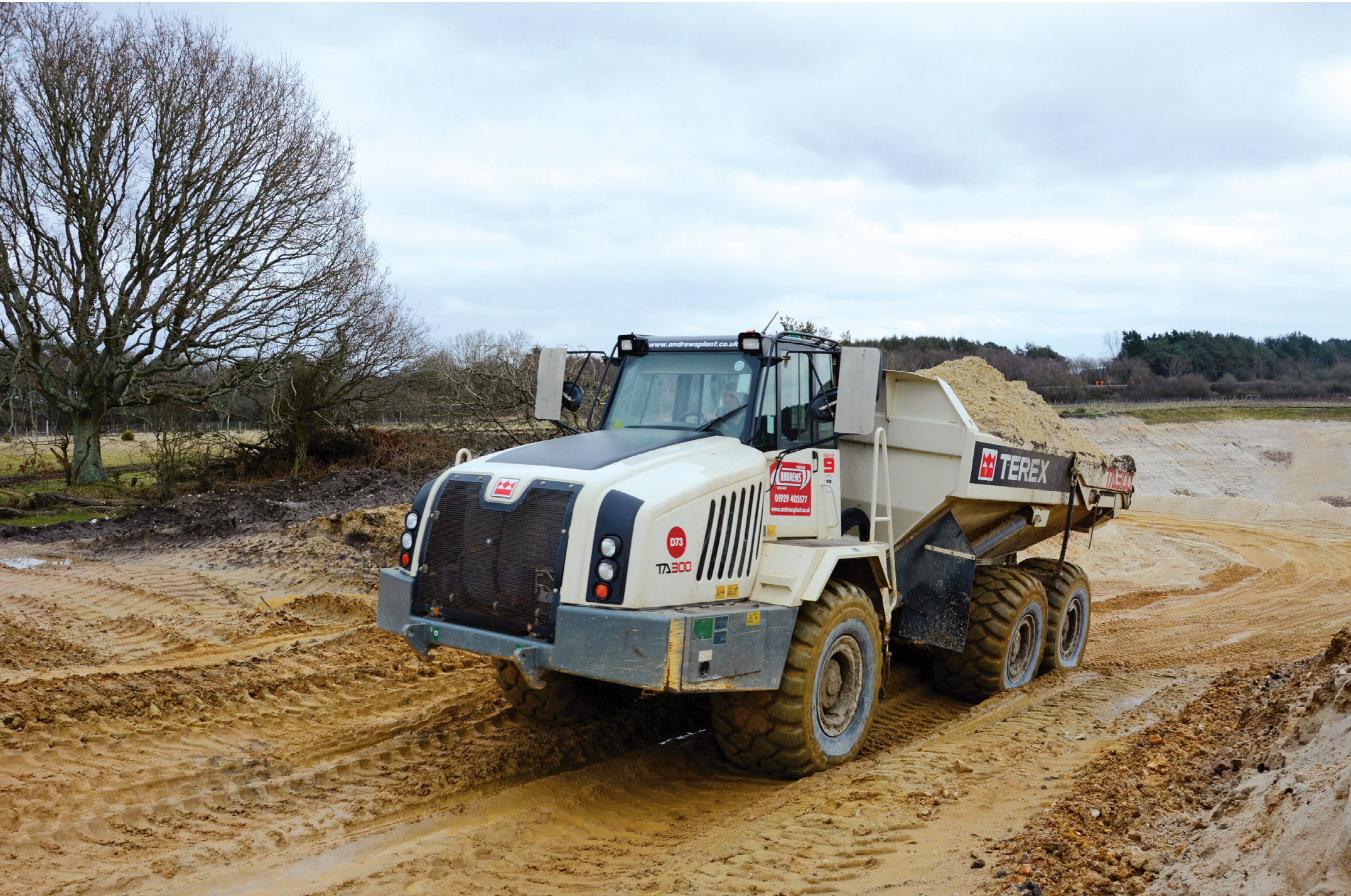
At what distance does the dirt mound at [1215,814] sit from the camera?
137 inches

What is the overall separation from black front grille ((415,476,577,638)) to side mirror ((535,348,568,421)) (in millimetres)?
1496

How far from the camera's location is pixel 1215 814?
4.32 m

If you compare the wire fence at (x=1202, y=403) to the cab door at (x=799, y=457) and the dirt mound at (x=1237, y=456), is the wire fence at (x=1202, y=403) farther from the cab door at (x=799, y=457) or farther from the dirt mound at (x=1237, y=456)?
the cab door at (x=799, y=457)

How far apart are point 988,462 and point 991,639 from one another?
171 cm

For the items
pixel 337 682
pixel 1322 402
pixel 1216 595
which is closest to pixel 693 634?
pixel 337 682

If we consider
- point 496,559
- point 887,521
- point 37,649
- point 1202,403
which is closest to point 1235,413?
point 1202,403

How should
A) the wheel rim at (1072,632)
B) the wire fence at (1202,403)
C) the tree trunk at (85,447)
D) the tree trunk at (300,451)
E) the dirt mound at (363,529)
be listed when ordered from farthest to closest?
the wire fence at (1202,403) < the tree trunk at (300,451) < the tree trunk at (85,447) < the dirt mound at (363,529) < the wheel rim at (1072,632)

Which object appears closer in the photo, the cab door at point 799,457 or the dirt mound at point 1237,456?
the cab door at point 799,457

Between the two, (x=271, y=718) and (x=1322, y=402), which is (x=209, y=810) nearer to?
(x=271, y=718)

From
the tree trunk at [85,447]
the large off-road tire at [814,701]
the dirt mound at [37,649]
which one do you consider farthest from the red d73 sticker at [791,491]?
the tree trunk at [85,447]

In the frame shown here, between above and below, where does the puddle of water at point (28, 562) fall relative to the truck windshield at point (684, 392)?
below

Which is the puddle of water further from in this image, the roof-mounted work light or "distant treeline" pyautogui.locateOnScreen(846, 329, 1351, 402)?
"distant treeline" pyautogui.locateOnScreen(846, 329, 1351, 402)

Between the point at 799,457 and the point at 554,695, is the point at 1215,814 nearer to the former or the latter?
the point at 799,457

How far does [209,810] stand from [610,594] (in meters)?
2.56
